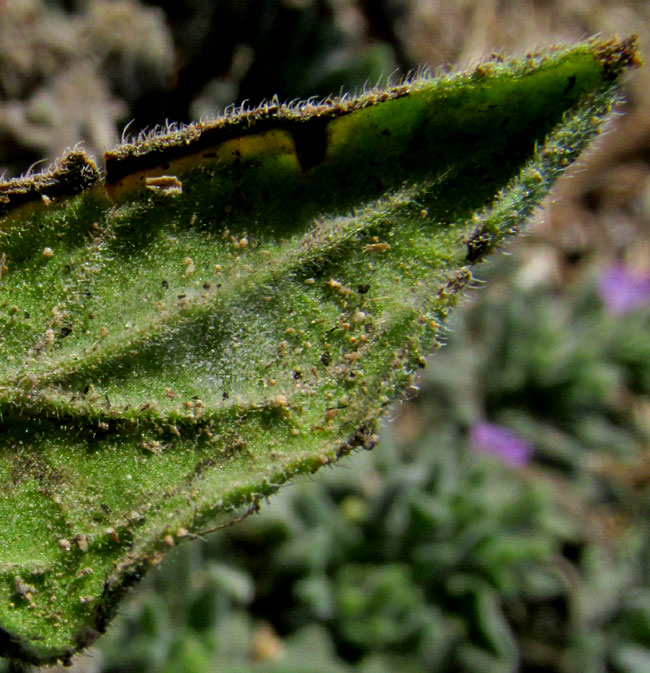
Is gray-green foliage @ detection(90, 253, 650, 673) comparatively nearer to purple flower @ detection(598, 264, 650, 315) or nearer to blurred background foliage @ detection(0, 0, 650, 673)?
blurred background foliage @ detection(0, 0, 650, 673)

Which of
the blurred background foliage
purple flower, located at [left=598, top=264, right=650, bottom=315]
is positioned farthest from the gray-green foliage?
purple flower, located at [left=598, top=264, right=650, bottom=315]

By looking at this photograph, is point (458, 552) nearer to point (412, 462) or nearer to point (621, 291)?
point (412, 462)

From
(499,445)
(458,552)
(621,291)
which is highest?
(621,291)

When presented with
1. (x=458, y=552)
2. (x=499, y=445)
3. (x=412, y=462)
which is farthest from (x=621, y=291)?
(x=458, y=552)

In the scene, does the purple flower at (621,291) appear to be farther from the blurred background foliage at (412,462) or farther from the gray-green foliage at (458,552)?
the gray-green foliage at (458,552)

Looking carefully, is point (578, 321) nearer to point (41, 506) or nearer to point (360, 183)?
point (360, 183)

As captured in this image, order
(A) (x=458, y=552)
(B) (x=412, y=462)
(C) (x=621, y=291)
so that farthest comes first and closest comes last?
(C) (x=621, y=291) → (B) (x=412, y=462) → (A) (x=458, y=552)
